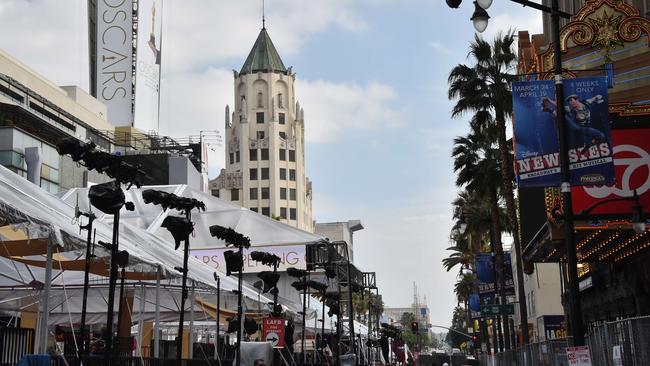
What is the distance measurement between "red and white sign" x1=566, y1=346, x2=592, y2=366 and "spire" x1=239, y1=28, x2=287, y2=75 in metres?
136

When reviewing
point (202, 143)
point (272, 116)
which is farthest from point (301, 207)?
point (202, 143)

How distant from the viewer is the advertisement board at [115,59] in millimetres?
100312

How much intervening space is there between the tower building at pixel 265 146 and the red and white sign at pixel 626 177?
400 feet

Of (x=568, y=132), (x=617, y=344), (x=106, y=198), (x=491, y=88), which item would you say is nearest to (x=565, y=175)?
(x=568, y=132)

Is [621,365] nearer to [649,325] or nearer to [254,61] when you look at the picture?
[649,325]

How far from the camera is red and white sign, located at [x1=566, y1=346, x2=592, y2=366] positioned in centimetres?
1359

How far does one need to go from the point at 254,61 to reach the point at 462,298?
55.4m

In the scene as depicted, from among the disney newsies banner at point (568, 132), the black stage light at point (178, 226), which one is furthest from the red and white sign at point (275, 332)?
the disney newsies banner at point (568, 132)

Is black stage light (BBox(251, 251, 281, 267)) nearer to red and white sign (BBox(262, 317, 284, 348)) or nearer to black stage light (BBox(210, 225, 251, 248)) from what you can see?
red and white sign (BBox(262, 317, 284, 348))

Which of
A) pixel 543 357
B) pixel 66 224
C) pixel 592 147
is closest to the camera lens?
pixel 66 224

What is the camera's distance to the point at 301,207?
14600cm

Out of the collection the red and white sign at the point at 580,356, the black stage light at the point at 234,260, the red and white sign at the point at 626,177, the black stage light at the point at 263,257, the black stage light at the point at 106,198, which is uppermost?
the red and white sign at the point at 626,177

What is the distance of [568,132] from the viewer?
52.4 ft

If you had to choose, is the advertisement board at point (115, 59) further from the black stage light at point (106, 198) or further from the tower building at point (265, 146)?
the black stage light at point (106, 198)
